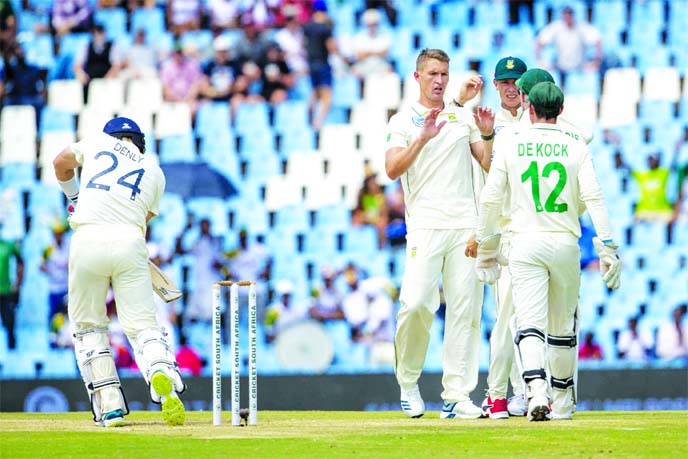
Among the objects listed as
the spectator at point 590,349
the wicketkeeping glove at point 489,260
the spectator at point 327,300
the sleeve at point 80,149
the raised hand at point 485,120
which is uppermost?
the raised hand at point 485,120

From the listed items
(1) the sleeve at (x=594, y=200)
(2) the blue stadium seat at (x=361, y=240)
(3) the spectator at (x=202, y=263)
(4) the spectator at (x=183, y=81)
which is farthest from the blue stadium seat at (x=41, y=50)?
(1) the sleeve at (x=594, y=200)

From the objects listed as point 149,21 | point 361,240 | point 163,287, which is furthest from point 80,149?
point 149,21

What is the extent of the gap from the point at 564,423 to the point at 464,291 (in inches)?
43.1

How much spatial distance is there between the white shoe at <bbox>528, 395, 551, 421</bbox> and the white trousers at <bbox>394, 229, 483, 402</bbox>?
70cm

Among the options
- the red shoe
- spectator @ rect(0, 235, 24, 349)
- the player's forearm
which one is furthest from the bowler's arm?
spectator @ rect(0, 235, 24, 349)

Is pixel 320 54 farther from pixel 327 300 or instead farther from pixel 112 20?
pixel 327 300

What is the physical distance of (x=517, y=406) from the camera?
8430 mm

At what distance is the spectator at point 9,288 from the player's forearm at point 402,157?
8897 mm

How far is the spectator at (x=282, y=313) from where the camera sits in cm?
1539

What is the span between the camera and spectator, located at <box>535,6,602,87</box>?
16.3m

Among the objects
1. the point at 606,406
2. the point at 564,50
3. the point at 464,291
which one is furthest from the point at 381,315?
the point at 464,291

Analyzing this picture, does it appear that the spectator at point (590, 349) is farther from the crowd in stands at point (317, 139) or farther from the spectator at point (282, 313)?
the spectator at point (282, 313)

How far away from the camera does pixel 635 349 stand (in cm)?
1509

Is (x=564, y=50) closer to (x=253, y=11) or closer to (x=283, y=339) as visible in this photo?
(x=253, y=11)
